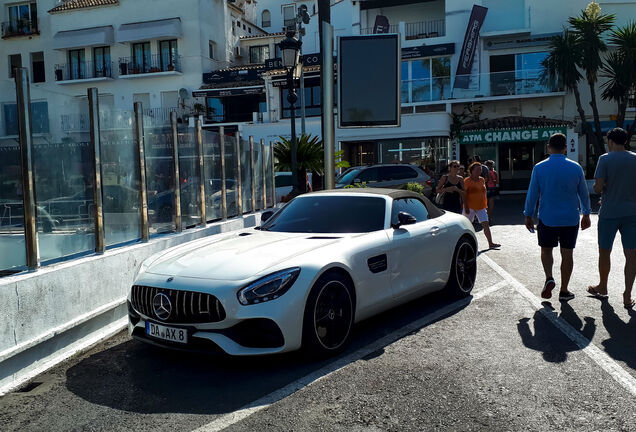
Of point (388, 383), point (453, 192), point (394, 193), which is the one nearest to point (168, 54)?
point (453, 192)

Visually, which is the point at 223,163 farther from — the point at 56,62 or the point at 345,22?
the point at 56,62

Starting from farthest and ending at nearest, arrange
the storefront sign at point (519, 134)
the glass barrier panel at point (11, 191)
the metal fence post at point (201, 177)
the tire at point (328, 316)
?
1. the storefront sign at point (519, 134)
2. the metal fence post at point (201, 177)
3. the glass barrier panel at point (11, 191)
4. the tire at point (328, 316)

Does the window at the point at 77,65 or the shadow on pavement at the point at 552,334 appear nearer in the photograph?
the shadow on pavement at the point at 552,334

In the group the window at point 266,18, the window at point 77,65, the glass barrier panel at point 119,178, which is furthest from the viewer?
the window at point 266,18

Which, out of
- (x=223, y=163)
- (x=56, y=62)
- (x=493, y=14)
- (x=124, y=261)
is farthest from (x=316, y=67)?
(x=124, y=261)

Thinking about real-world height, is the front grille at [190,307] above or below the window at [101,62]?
below

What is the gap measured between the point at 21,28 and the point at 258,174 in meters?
37.0

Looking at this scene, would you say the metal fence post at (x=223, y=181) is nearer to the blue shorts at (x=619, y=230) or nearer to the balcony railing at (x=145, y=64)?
the blue shorts at (x=619, y=230)

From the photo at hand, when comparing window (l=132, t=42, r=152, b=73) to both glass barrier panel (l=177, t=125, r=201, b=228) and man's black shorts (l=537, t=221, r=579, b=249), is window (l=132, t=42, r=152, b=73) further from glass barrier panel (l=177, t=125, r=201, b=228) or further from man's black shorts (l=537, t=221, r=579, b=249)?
man's black shorts (l=537, t=221, r=579, b=249)

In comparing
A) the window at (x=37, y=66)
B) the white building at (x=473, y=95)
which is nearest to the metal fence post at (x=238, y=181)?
the white building at (x=473, y=95)

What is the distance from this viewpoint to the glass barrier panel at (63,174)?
5.44 m

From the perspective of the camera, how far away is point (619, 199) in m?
6.46

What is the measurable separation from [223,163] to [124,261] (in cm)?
440

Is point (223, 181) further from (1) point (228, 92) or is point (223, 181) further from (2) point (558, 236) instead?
(1) point (228, 92)
